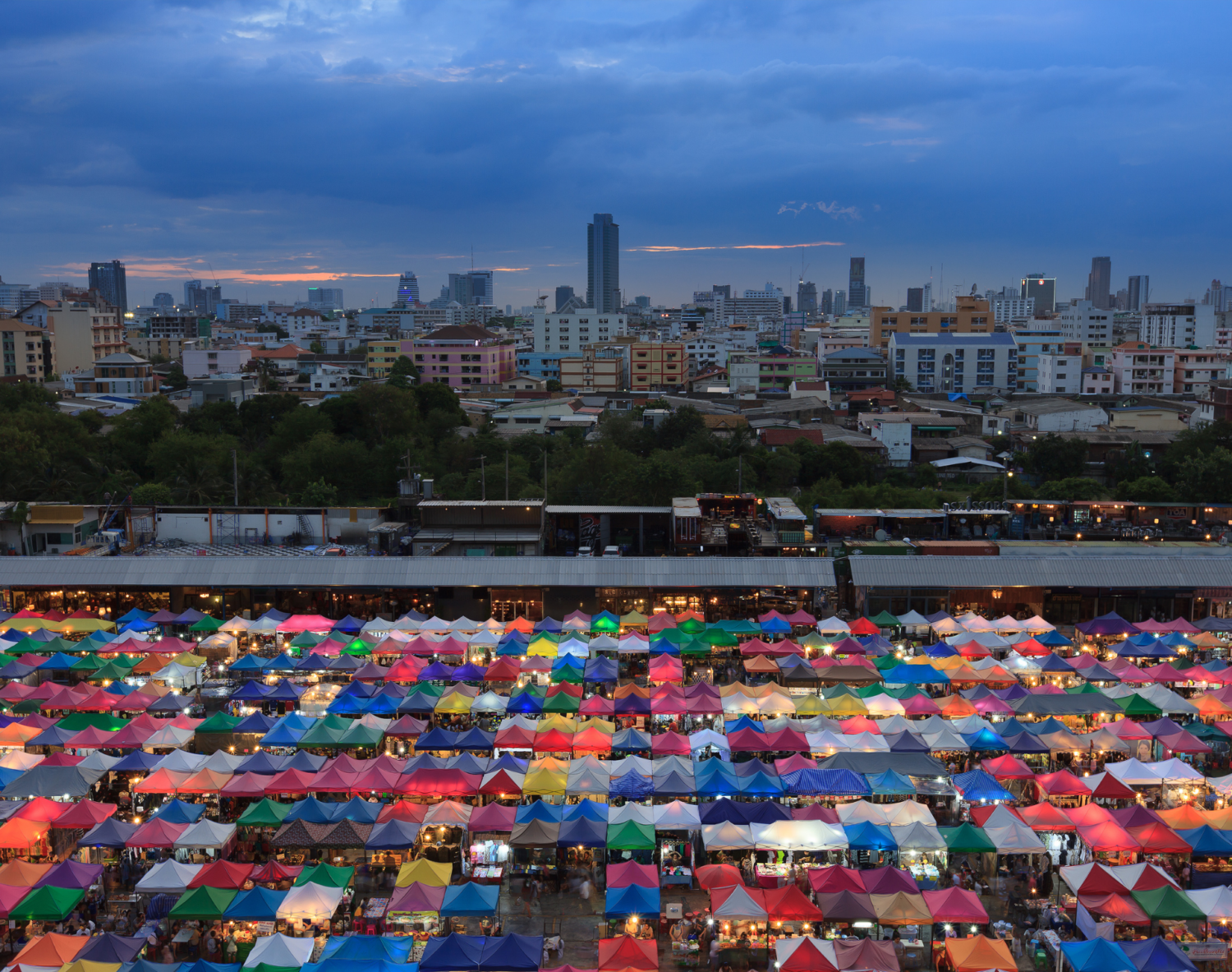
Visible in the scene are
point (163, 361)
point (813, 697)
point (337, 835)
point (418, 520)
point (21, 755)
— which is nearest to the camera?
point (337, 835)

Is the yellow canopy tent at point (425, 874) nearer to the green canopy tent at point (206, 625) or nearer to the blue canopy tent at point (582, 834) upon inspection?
the blue canopy tent at point (582, 834)

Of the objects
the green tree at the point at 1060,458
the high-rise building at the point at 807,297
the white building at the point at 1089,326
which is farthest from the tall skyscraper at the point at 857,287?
the green tree at the point at 1060,458

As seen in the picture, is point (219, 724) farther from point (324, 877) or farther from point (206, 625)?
point (206, 625)

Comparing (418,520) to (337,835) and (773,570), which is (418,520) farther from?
(337,835)

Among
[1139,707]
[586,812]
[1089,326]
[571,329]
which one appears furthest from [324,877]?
[1089,326]

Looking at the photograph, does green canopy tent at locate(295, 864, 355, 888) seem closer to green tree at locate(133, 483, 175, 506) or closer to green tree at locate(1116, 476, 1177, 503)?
green tree at locate(133, 483, 175, 506)

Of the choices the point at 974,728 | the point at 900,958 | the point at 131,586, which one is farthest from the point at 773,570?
the point at 131,586

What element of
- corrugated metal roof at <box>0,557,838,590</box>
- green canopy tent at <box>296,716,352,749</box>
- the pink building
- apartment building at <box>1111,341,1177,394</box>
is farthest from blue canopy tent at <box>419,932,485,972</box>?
apartment building at <box>1111,341,1177,394</box>
